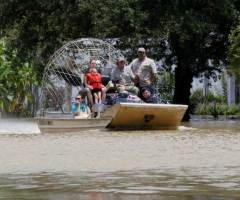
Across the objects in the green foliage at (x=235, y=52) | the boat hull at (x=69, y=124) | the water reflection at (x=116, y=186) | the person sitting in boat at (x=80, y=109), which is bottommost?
the water reflection at (x=116, y=186)

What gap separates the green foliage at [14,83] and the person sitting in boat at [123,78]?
14364mm

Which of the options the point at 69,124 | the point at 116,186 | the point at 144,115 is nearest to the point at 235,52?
the point at 144,115

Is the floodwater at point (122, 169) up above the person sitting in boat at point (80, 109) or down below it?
below

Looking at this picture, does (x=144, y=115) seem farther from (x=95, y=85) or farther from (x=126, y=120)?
(x=95, y=85)

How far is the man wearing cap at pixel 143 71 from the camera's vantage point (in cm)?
2216

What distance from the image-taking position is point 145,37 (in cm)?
3512

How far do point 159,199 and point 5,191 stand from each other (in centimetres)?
153

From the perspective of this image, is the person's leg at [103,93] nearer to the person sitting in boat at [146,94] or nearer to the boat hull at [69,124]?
the person sitting in boat at [146,94]

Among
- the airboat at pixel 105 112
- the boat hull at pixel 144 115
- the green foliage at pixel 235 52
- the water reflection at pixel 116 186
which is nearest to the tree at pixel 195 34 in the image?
the green foliage at pixel 235 52

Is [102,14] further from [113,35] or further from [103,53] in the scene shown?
[103,53]

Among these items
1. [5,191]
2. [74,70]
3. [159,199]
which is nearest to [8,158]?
[5,191]

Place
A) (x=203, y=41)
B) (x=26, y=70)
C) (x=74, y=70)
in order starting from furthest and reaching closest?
(x=26, y=70) < (x=203, y=41) < (x=74, y=70)

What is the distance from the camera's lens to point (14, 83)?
4031cm

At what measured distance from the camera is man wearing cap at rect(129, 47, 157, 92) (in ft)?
72.7
